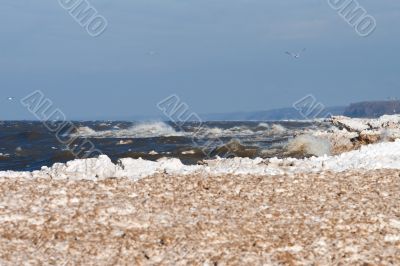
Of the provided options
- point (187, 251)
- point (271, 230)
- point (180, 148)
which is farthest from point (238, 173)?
point (180, 148)

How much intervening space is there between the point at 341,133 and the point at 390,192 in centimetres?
2290

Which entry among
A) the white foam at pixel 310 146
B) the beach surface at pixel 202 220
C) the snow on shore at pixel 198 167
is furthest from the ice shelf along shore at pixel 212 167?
the white foam at pixel 310 146

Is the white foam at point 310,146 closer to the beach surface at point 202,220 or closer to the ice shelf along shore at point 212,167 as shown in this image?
the ice shelf along shore at point 212,167

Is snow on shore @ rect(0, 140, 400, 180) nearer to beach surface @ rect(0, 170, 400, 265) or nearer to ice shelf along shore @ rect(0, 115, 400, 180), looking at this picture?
ice shelf along shore @ rect(0, 115, 400, 180)

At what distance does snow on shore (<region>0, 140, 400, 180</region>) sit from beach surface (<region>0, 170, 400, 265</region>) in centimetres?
47

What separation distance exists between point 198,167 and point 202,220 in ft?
14.1

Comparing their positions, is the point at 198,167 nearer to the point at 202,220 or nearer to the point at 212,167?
the point at 212,167

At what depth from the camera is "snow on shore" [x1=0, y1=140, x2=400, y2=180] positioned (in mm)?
13383

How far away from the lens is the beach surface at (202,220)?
881 cm

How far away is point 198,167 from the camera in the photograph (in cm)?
1455

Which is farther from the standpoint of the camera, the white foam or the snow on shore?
the white foam

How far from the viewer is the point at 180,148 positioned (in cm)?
3547

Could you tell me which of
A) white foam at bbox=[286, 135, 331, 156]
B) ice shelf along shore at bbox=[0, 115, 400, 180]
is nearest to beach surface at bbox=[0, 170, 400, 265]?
ice shelf along shore at bbox=[0, 115, 400, 180]

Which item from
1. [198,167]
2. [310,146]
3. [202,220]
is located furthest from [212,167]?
[310,146]
